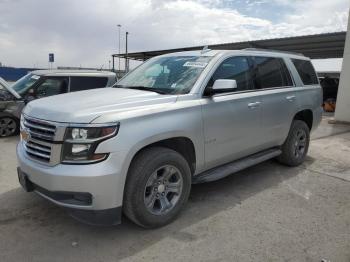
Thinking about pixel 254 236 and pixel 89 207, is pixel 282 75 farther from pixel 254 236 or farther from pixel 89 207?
pixel 89 207

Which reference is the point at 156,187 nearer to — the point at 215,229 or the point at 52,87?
the point at 215,229

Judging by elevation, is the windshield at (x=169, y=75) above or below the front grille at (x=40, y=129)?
above

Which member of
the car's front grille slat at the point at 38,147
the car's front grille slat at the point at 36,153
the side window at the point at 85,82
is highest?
the side window at the point at 85,82

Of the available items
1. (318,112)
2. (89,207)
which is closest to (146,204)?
(89,207)

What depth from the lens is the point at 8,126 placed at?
8.34 metres

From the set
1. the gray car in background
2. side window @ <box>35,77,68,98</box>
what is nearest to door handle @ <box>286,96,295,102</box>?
the gray car in background

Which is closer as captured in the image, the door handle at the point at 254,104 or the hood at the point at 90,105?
the hood at the point at 90,105

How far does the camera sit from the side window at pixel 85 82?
902 centimetres

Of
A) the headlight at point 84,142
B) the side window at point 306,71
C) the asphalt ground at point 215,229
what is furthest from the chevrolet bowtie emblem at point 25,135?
the side window at point 306,71

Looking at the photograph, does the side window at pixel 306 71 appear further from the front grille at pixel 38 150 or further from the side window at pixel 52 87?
the side window at pixel 52 87

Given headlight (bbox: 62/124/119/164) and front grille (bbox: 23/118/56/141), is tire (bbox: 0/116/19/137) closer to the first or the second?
front grille (bbox: 23/118/56/141)

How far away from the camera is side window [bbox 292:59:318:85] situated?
578cm

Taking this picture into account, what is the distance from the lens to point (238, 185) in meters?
4.84

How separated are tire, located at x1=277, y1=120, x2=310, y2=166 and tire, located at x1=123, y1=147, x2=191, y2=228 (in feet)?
8.20
